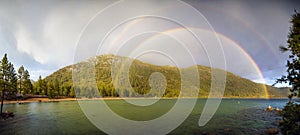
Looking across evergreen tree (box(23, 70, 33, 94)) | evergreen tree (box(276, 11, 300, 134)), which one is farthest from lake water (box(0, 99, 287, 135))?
evergreen tree (box(23, 70, 33, 94))

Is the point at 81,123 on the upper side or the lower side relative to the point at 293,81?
lower

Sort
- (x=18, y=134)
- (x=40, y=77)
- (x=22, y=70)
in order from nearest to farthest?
(x=18, y=134)
(x=22, y=70)
(x=40, y=77)

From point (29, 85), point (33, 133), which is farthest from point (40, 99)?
point (33, 133)

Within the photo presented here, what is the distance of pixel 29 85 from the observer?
10656 cm

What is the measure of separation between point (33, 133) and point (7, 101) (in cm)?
7543

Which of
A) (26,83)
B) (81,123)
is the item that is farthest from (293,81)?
(26,83)

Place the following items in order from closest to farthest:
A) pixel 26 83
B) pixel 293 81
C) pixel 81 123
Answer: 1. pixel 293 81
2. pixel 81 123
3. pixel 26 83

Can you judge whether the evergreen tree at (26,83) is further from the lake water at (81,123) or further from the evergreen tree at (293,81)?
the evergreen tree at (293,81)

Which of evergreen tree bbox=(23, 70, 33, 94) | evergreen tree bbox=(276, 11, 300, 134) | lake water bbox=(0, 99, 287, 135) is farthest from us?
evergreen tree bbox=(23, 70, 33, 94)

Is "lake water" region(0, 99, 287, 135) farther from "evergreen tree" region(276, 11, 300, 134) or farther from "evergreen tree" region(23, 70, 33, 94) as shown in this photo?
"evergreen tree" region(23, 70, 33, 94)

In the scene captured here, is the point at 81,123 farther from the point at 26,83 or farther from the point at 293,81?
the point at 26,83

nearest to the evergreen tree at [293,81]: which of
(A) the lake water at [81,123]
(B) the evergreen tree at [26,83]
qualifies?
(A) the lake water at [81,123]

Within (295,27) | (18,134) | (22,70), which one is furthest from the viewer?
(22,70)

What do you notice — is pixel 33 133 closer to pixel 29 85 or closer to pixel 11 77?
pixel 11 77
